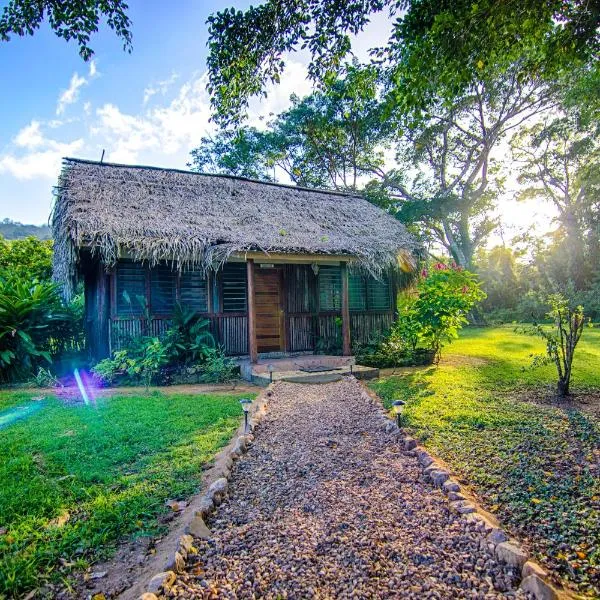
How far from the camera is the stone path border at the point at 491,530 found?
200 cm

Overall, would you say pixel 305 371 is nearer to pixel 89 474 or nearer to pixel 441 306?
pixel 441 306

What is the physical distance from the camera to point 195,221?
384 inches

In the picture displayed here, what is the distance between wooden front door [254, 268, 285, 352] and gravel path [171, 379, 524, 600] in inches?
259

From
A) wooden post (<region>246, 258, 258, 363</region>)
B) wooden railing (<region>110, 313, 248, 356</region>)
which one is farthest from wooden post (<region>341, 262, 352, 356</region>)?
wooden railing (<region>110, 313, 248, 356</region>)

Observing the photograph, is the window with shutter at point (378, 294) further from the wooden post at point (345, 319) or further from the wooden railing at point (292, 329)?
the wooden post at point (345, 319)

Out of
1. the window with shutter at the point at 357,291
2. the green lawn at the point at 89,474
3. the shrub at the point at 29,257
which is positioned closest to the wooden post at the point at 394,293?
the window with shutter at the point at 357,291

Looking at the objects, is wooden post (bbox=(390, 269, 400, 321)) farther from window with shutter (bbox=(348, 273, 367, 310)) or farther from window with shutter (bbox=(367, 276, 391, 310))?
window with shutter (bbox=(348, 273, 367, 310))

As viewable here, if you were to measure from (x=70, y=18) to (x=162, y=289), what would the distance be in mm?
5962

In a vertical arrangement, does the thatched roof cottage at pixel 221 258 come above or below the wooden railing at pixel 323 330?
above

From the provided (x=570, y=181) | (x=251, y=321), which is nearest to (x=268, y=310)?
(x=251, y=321)

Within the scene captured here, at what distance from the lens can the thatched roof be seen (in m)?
8.52

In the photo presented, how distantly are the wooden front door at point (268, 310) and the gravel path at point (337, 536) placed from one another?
6578 mm

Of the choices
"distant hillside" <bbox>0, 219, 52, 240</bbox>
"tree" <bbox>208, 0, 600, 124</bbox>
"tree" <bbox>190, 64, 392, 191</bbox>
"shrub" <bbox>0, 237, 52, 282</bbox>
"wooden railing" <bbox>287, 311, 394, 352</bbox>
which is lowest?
"wooden railing" <bbox>287, 311, 394, 352</bbox>

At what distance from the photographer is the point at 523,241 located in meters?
28.0
